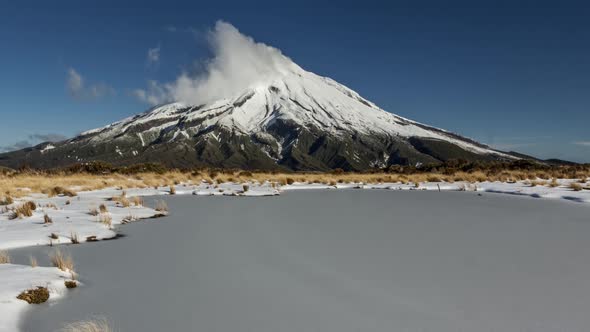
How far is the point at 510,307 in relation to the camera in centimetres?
384

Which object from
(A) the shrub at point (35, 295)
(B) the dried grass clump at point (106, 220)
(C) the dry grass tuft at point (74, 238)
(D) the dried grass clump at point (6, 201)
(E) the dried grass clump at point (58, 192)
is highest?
(E) the dried grass clump at point (58, 192)

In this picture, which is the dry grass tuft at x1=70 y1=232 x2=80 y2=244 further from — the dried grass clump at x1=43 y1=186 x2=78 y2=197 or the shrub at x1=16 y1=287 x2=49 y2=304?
the dried grass clump at x1=43 y1=186 x2=78 y2=197

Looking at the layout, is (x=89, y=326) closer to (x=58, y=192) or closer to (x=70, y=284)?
(x=70, y=284)

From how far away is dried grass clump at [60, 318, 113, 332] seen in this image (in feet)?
10.8

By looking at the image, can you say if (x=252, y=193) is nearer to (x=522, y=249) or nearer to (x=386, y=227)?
(x=386, y=227)

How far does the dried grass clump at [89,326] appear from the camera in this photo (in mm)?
3290

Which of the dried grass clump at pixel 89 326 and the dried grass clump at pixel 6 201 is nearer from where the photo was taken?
the dried grass clump at pixel 89 326

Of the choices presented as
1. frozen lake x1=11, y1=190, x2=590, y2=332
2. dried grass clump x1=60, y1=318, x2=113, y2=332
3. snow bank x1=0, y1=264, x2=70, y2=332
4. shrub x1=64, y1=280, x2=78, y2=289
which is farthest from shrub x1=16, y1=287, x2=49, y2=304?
dried grass clump x1=60, y1=318, x2=113, y2=332

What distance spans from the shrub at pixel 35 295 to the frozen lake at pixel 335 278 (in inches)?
7.0

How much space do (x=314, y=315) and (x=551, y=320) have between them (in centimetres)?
199

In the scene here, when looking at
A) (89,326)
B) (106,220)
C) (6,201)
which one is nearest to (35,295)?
(89,326)

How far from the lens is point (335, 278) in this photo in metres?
4.97

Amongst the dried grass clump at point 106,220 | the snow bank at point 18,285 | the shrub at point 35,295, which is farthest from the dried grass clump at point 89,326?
the dried grass clump at point 106,220

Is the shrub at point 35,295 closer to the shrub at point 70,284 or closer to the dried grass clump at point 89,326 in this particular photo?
the shrub at point 70,284
